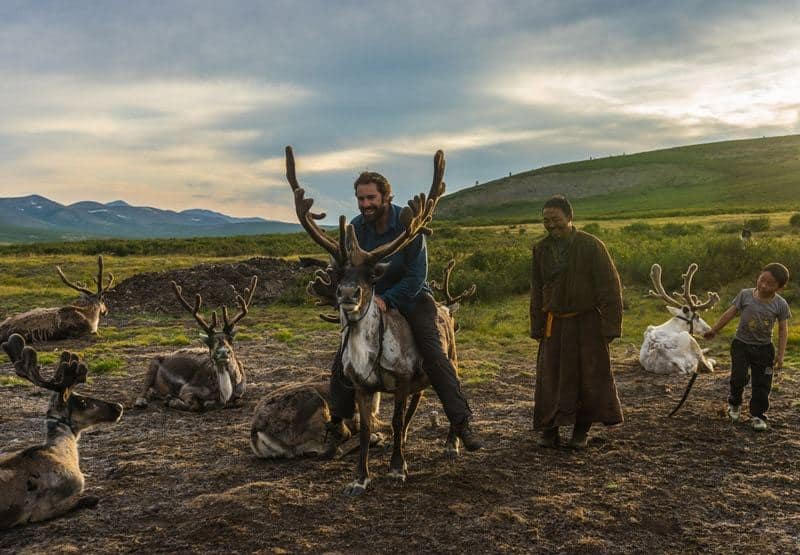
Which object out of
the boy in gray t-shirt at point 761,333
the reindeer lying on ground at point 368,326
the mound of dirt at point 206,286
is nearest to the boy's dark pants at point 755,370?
the boy in gray t-shirt at point 761,333

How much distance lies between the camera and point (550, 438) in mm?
7066

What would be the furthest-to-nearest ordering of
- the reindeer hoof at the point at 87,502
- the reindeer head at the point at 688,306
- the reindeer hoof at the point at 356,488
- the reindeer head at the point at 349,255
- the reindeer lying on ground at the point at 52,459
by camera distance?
the reindeer head at the point at 688,306 < the reindeer hoof at the point at 356,488 < the reindeer hoof at the point at 87,502 < the reindeer head at the point at 349,255 < the reindeer lying on ground at the point at 52,459

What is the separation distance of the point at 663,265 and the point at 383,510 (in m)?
17.6

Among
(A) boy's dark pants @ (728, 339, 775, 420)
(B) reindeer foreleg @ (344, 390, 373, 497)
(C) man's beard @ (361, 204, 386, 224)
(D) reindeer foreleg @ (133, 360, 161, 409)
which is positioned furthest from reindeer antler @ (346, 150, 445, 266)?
(D) reindeer foreleg @ (133, 360, 161, 409)

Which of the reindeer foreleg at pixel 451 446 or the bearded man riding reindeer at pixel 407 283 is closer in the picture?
the bearded man riding reindeer at pixel 407 283

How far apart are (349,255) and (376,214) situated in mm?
811

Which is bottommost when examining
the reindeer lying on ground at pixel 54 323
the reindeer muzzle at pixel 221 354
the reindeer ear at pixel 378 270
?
the reindeer lying on ground at pixel 54 323

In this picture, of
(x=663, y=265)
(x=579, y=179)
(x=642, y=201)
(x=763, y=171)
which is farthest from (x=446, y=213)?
(x=663, y=265)

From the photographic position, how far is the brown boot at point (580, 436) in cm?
693

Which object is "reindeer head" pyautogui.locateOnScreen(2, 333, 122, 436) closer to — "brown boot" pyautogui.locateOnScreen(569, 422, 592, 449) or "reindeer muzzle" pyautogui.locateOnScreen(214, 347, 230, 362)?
"reindeer muzzle" pyautogui.locateOnScreen(214, 347, 230, 362)

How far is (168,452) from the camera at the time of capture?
7125 millimetres

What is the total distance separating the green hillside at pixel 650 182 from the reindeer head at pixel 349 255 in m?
83.4

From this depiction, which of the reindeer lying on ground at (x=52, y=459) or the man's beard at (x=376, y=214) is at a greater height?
the man's beard at (x=376, y=214)

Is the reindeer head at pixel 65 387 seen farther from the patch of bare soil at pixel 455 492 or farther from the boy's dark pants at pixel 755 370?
the boy's dark pants at pixel 755 370
